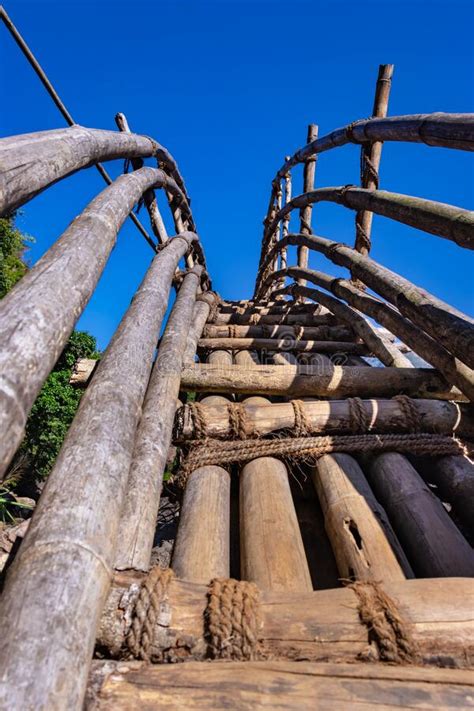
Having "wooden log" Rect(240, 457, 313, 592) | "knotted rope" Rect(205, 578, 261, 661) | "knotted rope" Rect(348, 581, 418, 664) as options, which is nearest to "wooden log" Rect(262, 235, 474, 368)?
"wooden log" Rect(240, 457, 313, 592)

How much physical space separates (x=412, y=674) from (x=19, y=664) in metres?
1.09

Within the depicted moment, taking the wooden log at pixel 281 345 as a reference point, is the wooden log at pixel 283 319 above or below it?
above

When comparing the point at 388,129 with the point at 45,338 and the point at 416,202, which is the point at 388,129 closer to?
the point at 416,202

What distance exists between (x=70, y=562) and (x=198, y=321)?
4.12m

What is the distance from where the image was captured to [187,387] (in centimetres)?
328

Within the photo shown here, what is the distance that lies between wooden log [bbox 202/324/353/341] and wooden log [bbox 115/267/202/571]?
1.92m

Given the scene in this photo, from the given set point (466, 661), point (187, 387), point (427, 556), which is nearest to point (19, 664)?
point (466, 661)

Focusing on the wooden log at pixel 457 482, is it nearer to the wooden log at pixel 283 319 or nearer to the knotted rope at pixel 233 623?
the knotted rope at pixel 233 623

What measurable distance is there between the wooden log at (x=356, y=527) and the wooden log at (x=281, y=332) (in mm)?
3074

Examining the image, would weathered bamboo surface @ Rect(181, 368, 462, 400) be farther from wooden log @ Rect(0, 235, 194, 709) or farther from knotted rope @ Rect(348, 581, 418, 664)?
knotted rope @ Rect(348, 581, 418, 664)

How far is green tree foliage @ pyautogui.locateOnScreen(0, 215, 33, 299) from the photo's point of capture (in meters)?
13.9

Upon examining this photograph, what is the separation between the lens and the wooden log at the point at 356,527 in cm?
165

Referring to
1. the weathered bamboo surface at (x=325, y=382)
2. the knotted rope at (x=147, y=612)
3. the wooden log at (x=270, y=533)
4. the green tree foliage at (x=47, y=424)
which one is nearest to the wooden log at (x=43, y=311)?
the knotted rope at (x=147, y=612)

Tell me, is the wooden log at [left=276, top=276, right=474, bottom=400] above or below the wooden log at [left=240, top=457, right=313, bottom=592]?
above
